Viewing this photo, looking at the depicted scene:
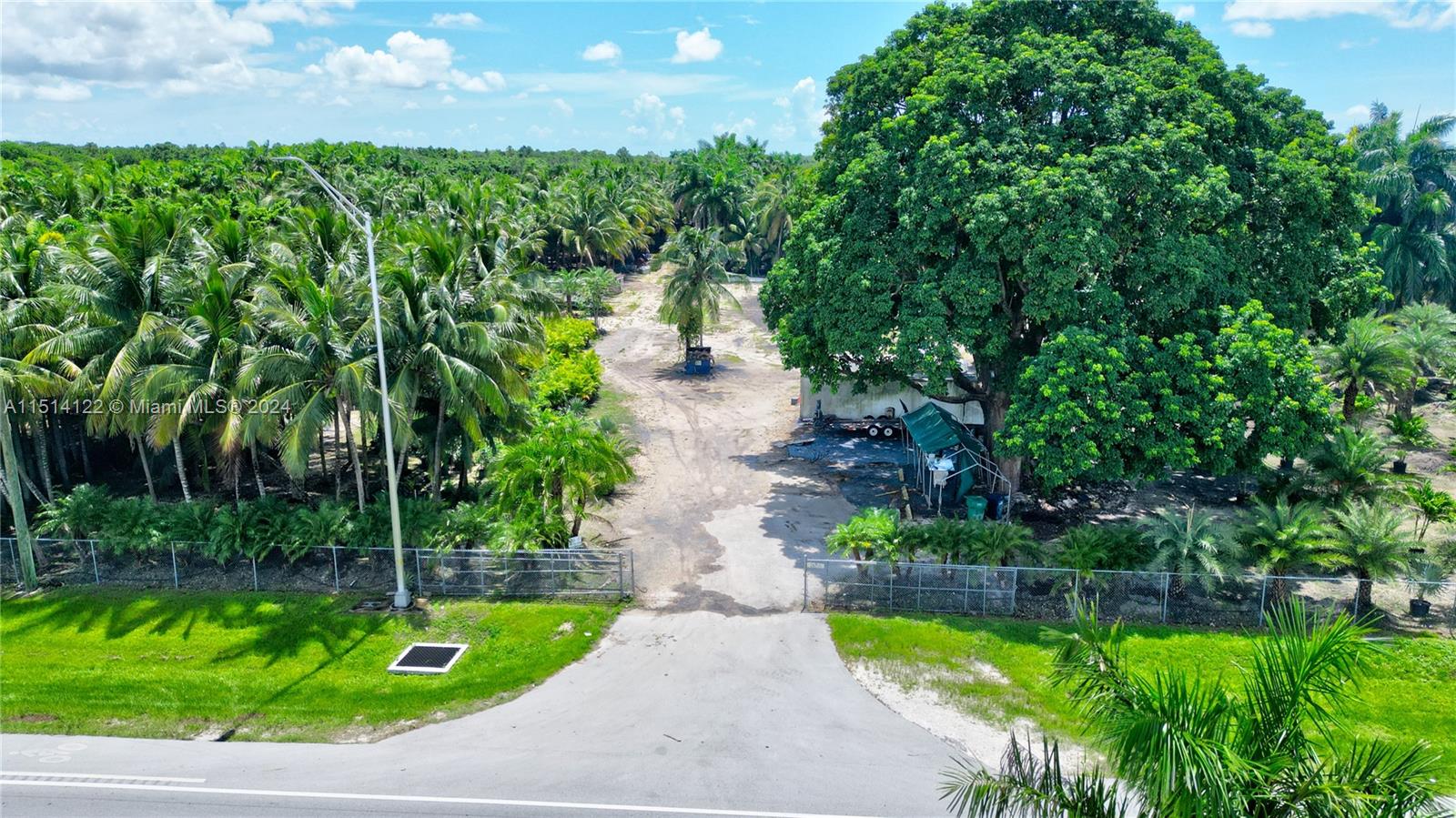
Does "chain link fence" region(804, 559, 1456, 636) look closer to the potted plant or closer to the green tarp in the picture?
the potted plant

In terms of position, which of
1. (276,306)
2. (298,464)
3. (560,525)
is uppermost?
(276,306)

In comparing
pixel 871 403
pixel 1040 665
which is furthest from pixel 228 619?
pixel 871 403

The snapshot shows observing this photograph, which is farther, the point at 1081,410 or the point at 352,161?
the point at 352,161

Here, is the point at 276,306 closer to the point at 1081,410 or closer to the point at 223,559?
the point at 223,559

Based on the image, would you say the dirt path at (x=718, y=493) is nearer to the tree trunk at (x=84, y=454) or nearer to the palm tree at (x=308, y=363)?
the palm tree at (x=308, y=363)

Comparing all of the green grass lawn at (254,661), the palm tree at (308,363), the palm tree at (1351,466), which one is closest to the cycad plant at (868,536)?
the green grass lawn at (254,661)

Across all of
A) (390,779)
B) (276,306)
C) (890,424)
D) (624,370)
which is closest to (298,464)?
(276,306)

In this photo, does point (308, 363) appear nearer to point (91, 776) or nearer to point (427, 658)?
point (427, 658)

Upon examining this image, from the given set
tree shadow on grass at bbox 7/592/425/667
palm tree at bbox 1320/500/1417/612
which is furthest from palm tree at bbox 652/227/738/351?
palm tree at bbox 1320/500/1417/612
